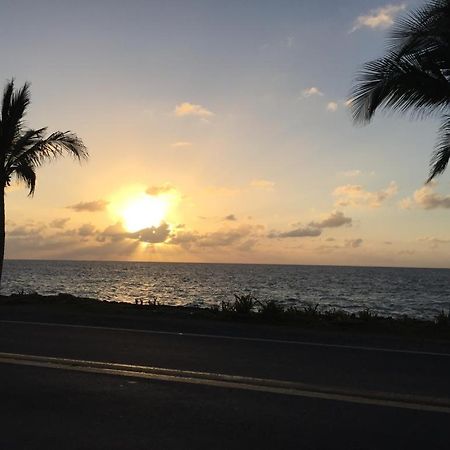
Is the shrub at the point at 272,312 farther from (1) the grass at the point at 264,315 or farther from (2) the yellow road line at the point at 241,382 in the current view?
(2) the yellow road line at the point at 241,382

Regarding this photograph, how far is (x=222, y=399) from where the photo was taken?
5871 millimetres

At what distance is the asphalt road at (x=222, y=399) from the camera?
4762 millimetres

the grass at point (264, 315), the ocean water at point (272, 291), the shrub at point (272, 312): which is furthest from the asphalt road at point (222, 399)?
the ocean water at point (272, 291)

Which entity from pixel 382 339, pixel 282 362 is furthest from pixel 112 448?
pixel 382 339

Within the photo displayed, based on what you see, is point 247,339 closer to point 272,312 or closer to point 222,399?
point 272,312

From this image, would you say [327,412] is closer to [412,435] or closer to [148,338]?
[412,435]

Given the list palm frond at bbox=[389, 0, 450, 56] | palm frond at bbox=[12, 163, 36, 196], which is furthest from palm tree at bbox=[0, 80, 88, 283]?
palm frond at bbox=[389, 0, 450, 56]

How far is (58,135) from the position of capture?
62.6 ft

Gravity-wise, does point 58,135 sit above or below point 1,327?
above

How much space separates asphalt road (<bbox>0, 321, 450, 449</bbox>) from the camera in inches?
187

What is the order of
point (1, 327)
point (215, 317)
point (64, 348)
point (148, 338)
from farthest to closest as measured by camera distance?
point (215, 317) < point (1, 327) < point (148, 338) < point (64, 348)

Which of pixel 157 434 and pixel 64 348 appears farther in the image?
pixel 64 348

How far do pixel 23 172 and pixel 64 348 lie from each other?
11.9m

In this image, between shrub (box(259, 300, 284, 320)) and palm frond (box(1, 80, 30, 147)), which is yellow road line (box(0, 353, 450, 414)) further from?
palm frond (box(1, 80, 30, 147))
